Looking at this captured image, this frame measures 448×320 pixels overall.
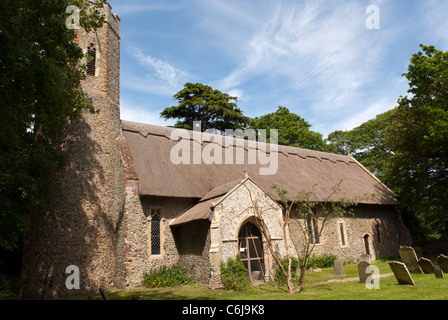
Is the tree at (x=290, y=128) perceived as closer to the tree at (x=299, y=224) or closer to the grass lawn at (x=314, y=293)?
the tree at (x=299, y=224)

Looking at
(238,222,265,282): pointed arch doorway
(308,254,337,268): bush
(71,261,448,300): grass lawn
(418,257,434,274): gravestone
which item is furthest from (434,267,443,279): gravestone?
(308,254,337,268): bush

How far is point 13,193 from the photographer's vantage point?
10.9 metres

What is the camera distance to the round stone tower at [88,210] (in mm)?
13859

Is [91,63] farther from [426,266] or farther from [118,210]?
[426,266]

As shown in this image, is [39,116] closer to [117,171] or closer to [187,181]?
[117,171]

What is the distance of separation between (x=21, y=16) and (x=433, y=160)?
74.9 ft

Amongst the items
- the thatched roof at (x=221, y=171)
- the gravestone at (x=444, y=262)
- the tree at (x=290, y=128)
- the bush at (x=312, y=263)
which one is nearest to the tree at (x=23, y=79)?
the thatched roof at (x=221, y=171)

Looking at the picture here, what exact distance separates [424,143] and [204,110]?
73.0 feet

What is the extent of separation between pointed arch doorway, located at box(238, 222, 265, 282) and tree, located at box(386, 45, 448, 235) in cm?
1157

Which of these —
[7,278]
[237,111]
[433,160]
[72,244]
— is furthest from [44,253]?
[237,111]

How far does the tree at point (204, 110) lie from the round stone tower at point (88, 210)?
60.4ft

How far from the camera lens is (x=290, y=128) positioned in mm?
38719

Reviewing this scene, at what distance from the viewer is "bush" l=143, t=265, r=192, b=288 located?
14.8m

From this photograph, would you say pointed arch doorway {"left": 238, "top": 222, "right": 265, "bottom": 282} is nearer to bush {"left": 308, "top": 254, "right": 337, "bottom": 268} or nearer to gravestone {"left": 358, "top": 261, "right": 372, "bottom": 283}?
gravestone {"left": 358, "top": 261, "right": 372, "bottom": 283}
